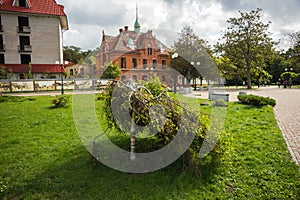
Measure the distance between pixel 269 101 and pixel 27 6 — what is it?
29.6 metres

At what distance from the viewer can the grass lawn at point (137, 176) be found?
3229 mm

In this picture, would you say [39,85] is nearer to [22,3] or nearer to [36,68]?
[36,68]

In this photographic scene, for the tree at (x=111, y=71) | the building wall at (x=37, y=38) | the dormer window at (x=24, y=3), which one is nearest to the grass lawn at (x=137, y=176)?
the tree at (x=111, y=71)

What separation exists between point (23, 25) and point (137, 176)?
30346mm

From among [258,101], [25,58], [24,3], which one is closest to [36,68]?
[25,58]

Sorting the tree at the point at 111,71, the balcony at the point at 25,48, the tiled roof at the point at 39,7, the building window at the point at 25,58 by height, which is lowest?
the tree at the point at 111,71

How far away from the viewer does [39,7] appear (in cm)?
2725

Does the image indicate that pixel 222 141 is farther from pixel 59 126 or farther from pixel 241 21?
pixel 241 21

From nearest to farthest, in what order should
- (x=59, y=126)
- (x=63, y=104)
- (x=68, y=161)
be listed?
(x=68, y=161) < (x=59, y=126) < (x=63, y=104)

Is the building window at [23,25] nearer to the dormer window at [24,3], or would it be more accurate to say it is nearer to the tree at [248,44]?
the dormer window at [24,3]

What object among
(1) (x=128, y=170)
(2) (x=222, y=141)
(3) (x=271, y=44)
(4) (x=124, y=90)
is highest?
(3) (x=271, y=44)

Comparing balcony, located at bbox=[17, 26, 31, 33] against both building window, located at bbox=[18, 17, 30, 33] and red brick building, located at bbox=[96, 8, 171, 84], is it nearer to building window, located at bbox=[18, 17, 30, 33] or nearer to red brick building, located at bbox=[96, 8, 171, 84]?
building window, located at bbox=[18, 17, 30, 33]

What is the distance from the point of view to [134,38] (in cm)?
2784

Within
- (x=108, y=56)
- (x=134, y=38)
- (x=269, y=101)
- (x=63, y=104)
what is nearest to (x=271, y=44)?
(x=134, y=38)
